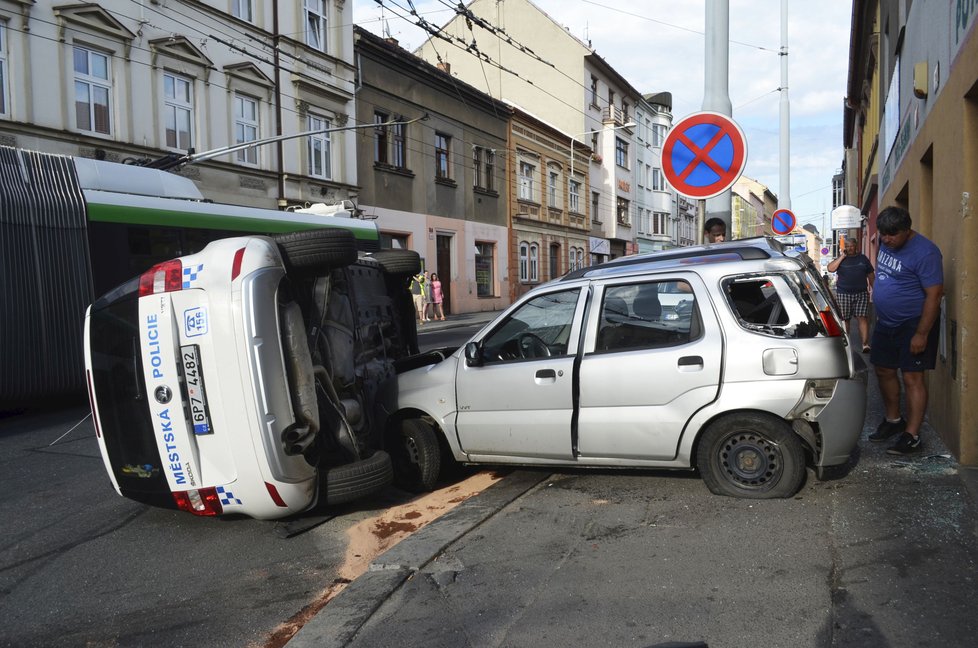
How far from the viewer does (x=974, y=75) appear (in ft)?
15.7

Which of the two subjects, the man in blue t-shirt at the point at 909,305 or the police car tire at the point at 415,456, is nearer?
the man in blue t-shirt at the point at 909,305

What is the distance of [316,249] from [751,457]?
2976mm

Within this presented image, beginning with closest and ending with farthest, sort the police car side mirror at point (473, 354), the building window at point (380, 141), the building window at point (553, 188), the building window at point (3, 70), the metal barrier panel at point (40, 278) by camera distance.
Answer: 1. the police car side mirror at point (473, 354)
2. the metal barrier panel at point (40, 278)
3. the building window at point (3, 70)
4. the building window at point (380, 141)
5. the building window at point (553, 188)

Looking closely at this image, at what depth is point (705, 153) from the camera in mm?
6559

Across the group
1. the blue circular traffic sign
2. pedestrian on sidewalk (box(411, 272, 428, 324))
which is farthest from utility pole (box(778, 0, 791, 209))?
pedestrian on sidewalk (box(411, 272, 428, 324))

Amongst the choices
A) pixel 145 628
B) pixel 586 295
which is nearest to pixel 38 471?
pixel 145 628

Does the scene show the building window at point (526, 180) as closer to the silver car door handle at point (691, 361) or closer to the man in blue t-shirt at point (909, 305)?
the man in blue t-shirt at point (909, 305)

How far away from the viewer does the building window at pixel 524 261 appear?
36.2m

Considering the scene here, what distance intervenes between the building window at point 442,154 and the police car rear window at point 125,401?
2508 centimetres

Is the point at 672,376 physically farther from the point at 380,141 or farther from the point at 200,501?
the point at 380,141

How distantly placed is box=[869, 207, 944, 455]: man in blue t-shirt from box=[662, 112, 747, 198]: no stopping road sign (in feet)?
4.06

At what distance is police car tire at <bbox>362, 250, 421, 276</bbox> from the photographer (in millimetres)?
6484

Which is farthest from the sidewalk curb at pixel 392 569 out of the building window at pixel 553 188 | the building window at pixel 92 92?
the building window at pixel 553 188

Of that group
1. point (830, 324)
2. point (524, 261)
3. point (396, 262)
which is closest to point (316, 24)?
point (524, 261)
